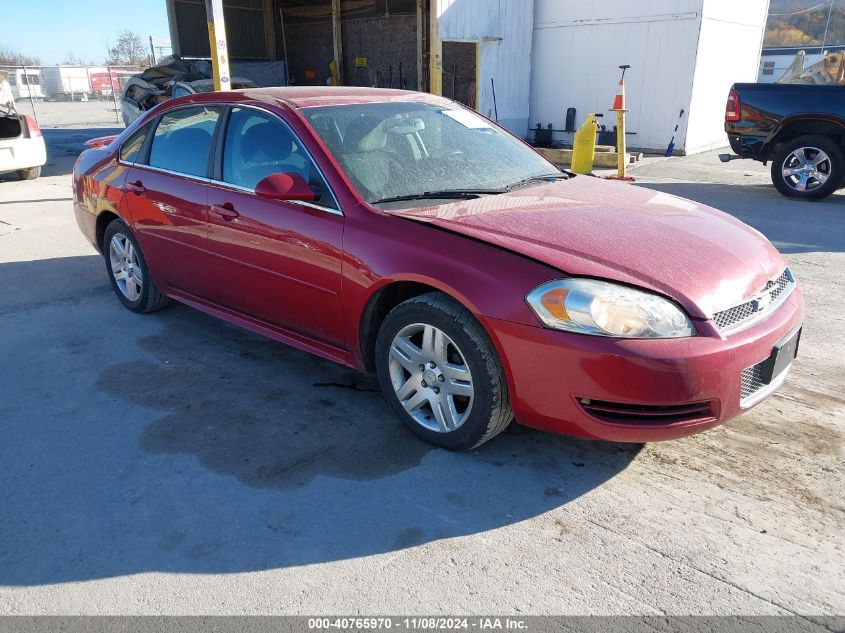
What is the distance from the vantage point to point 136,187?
4727mm

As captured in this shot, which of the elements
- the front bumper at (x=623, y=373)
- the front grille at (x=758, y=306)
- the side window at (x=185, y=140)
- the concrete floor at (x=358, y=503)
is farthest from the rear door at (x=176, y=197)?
the front grille at (x=758, y=306)

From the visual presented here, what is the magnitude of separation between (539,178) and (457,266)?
1387mm

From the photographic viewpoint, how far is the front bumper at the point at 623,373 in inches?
103

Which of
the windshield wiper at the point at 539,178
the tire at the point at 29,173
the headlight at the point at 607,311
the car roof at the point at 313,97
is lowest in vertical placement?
the tire at the point at 29,173

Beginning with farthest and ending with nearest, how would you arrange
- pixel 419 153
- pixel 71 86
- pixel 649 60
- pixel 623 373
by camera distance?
1. pixel 71 86
2. pixel 649 60
3. pixel 419 153
4. pixel 623 373

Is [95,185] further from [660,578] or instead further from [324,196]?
[660,578]

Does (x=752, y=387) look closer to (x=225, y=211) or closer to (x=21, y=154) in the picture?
(x=225, y=211)

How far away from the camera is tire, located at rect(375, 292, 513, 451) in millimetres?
2936

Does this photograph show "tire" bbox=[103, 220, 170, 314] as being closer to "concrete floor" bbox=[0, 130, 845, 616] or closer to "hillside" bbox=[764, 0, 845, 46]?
"concrete floor" bbox=[0, 130, 845, 616]

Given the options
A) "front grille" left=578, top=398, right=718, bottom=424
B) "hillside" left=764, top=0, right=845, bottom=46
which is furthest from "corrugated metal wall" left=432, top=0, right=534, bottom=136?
"hillside" left=764, top=0, right=845, bottom=46

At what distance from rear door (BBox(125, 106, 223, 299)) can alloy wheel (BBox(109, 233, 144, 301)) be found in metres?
0.29

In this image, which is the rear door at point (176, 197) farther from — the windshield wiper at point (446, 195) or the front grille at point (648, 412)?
the front grille at point (648, 412)

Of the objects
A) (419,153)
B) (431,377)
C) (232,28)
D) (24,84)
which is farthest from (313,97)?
(24,84)

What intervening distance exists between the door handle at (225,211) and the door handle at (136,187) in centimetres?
93
